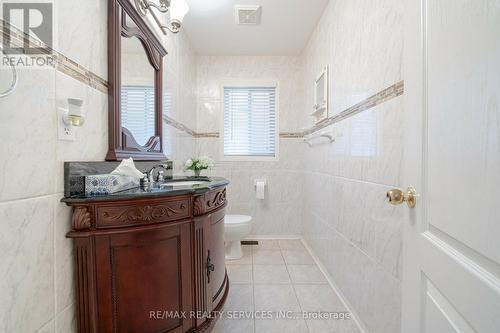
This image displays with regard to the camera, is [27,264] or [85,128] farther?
[85,128]

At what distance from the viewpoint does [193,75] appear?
2.86 meters

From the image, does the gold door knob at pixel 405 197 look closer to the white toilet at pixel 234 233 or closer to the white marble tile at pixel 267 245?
the white toilet at pixel 234 233

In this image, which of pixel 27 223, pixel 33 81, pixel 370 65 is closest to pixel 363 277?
pixel 370 65

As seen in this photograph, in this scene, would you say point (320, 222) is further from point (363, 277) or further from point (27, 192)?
point (27, 192)

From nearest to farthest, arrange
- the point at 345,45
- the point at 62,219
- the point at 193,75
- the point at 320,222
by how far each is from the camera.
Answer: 1. the point at 62,219
2. the point at 345,45
3. the point at 320,222
4. the point at 193,75

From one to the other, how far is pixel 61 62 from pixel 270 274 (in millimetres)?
2080

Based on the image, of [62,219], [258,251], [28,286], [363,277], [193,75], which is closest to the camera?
[28,286]

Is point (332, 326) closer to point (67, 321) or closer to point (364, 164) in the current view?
point (364, 164)

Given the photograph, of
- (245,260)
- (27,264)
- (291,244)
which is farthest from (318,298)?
(27,264)

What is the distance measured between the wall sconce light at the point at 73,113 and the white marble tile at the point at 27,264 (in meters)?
0.29

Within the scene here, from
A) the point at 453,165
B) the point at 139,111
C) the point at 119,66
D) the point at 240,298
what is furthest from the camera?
the point at 240,298

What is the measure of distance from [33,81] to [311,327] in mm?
1869

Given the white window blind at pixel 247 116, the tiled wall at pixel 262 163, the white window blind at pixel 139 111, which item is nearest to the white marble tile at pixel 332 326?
the tiled wall at pixel 262 163

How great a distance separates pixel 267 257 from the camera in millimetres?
2480
